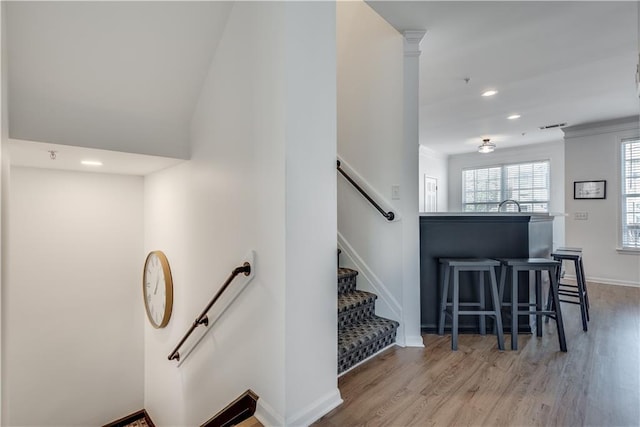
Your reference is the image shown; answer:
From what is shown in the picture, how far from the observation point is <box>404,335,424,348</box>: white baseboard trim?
2580 millimetres

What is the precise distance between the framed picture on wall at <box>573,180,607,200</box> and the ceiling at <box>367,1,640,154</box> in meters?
1.04

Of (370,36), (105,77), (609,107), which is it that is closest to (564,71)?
(609,107)

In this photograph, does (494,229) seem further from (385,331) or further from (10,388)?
(10,388)

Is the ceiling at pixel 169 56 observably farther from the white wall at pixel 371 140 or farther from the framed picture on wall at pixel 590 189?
the framed picture on wall at pixel 590 189

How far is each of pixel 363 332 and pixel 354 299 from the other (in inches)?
11.8

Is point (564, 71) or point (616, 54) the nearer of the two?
point (616, 54)

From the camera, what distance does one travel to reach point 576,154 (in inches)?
213

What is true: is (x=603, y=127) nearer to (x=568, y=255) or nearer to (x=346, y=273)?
(x=568, y=255)

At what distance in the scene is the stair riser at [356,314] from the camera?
248 centimetres

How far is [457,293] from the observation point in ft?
8.27

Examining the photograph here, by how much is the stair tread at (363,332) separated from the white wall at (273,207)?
0.37 meters

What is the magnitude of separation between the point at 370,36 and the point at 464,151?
5.79 meters

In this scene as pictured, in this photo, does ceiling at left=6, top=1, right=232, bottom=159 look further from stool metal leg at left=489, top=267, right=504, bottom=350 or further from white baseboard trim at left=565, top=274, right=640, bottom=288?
white baseboard trim at left=565, top=274, right=640, bottom=288

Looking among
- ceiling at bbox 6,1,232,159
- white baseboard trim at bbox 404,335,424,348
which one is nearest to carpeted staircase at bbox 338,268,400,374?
white baseboard trim at bbox 404,335,424,348
